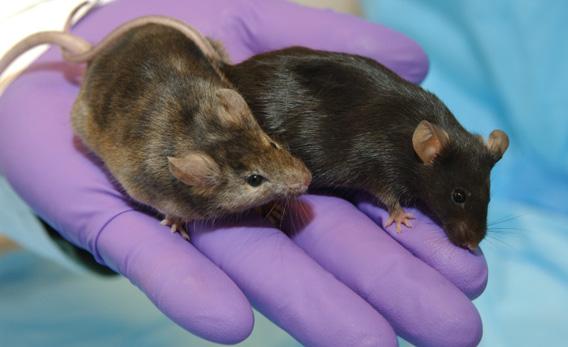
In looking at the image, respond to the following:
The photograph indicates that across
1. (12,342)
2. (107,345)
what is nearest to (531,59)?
(107,345)

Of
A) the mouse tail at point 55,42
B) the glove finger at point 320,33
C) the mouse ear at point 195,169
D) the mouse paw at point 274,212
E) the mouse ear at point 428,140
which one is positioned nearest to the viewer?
the mouse ear at point 195,169

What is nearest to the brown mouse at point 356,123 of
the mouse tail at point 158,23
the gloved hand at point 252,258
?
the gloved hand at point 252,258

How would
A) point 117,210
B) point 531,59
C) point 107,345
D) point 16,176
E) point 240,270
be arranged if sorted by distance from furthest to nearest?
1. point 531,59
2. point 107,345
3. point 16,176
4. point 117,210
5. point 240,270

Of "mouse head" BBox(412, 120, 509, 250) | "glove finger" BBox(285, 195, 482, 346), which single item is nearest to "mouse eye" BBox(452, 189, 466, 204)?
"mouse head" BBox(412, 120, 509, 250)

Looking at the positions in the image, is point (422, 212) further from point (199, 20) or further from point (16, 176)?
point (16, 176)

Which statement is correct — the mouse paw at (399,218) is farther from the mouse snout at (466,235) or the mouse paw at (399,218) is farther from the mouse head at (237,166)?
the mouse head at (237,166)

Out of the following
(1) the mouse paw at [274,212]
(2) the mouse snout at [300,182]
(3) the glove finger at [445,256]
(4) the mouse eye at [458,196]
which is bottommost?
(3) the glove finger at [445,256]
